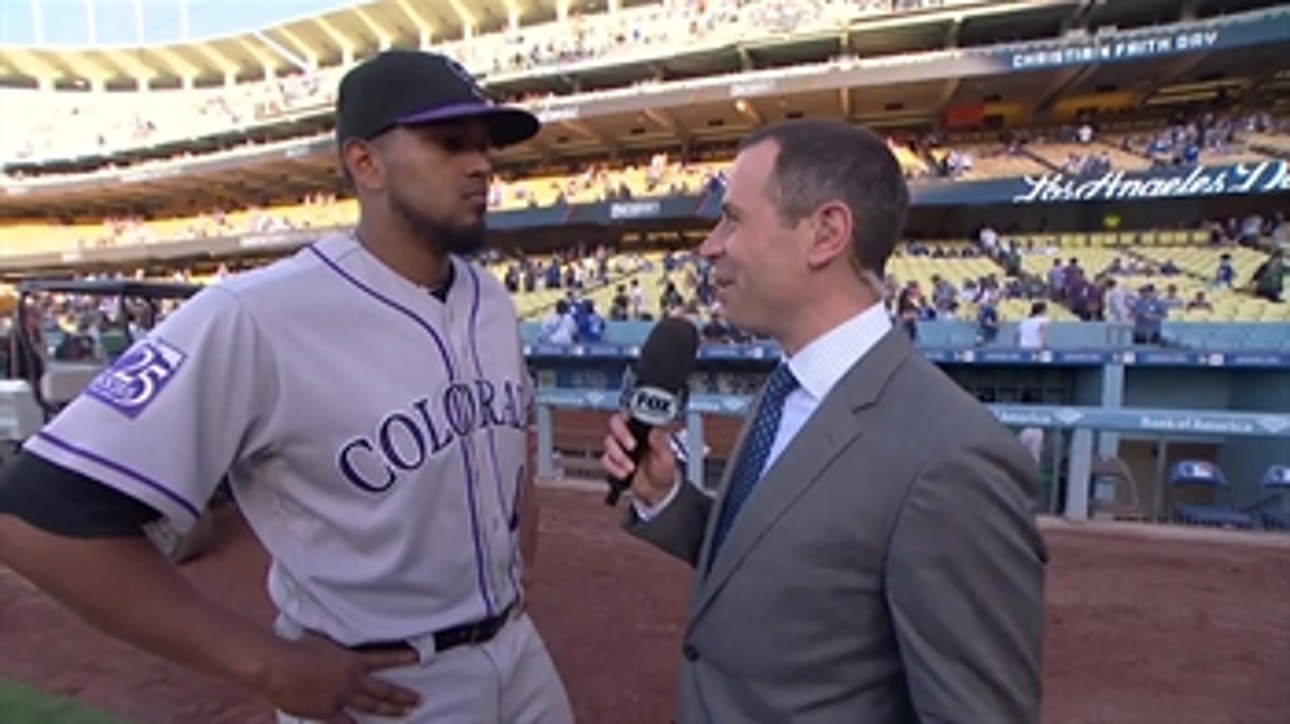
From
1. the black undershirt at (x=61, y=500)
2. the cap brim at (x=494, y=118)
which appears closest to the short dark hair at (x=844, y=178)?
the cap brim at (x=494, y=118)

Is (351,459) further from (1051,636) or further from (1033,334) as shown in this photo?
(1033,334)

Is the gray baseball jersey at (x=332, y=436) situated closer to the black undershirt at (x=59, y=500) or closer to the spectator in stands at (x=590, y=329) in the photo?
the black undershirt at (x=59, y=500)

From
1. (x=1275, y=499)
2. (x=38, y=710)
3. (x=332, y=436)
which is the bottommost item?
(x=1275, y=499)

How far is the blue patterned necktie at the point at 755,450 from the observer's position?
1650 mm

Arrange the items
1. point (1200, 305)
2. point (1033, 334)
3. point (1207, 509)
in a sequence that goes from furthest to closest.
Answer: point (1200, 305) → point (1033, 334) → point (1207, 509)

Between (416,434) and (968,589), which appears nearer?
(968,589)

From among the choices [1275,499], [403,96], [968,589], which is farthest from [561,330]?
[968,589]

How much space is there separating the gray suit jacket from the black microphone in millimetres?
366

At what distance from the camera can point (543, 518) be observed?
725 cm

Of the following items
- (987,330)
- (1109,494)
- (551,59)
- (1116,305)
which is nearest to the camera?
(1109,494)

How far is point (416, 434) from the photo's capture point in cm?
167


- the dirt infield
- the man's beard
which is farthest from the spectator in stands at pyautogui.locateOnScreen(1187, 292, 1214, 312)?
the man's beard

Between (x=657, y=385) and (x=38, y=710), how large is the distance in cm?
393

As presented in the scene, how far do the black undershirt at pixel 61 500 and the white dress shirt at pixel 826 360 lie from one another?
1171 mm
